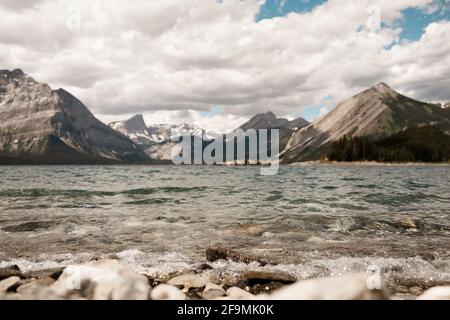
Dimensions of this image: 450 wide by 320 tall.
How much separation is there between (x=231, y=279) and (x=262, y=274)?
3.47 feet

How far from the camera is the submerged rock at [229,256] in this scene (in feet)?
40.7

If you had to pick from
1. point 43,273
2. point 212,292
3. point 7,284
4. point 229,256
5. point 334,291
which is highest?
point 334,291


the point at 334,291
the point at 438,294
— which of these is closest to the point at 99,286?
the point at 334,291

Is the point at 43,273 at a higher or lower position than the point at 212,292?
lower

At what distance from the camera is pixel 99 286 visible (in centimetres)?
757

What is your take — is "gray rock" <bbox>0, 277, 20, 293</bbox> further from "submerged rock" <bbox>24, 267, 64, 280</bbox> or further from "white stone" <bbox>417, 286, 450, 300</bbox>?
"white stone" <bbox>417, 286, 450, 300</bbox>

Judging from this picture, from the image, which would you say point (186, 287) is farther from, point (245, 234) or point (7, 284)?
point (245, 234)

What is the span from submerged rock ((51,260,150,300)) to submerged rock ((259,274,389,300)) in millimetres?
2884

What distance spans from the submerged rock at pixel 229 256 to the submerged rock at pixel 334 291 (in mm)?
5592

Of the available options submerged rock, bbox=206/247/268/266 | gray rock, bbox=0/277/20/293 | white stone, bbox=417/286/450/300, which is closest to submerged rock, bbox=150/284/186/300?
gray rock, bbox=0/277/20/293

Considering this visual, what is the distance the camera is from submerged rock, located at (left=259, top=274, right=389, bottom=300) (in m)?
6.42

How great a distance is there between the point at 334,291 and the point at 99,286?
4839 millimetres

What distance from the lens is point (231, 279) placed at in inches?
424
